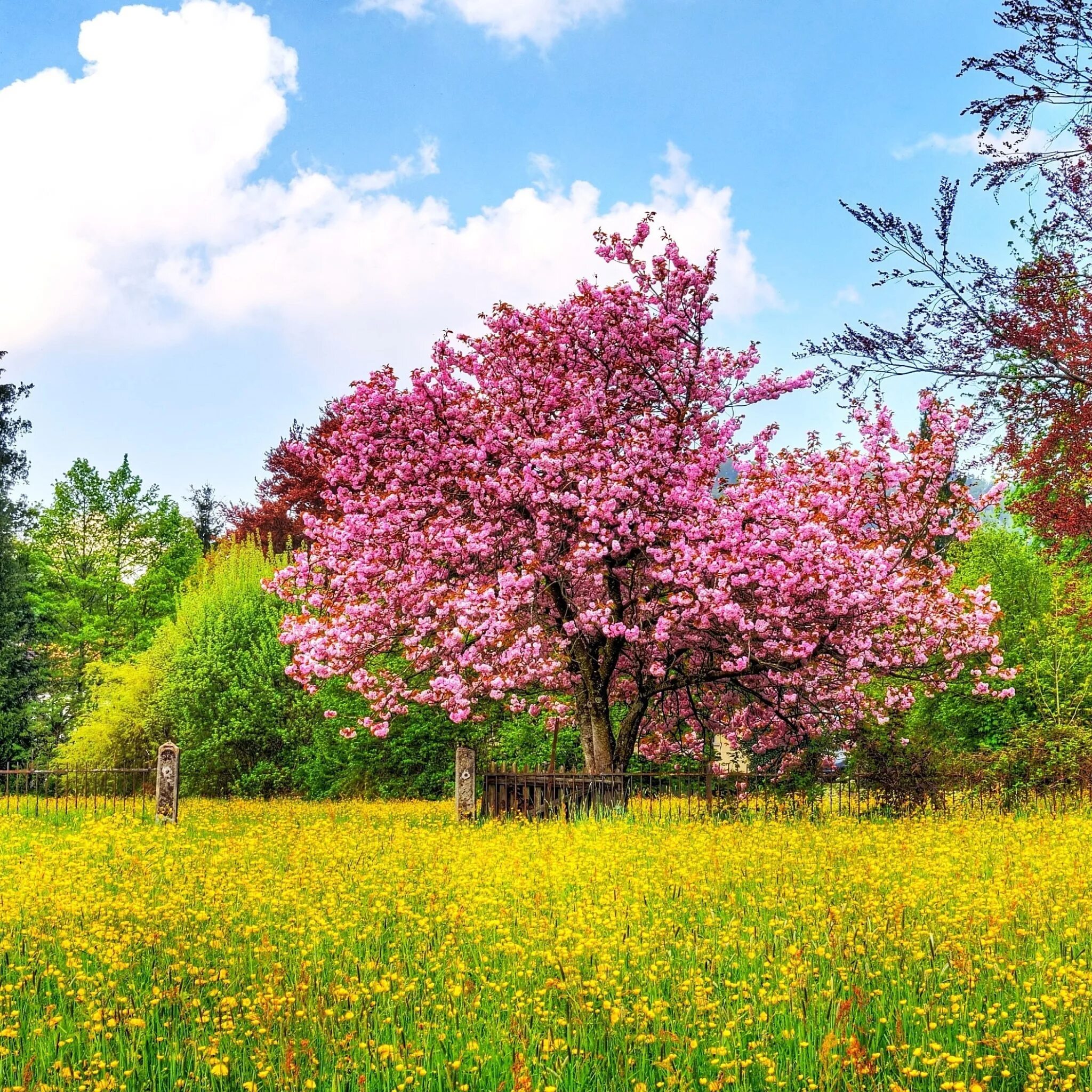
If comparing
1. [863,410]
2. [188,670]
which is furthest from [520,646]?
[188,670]

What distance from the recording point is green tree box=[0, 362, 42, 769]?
3444 centimetres

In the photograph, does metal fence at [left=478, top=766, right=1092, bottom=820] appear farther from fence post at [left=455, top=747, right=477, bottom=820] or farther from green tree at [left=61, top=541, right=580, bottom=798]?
green tree at [left=61, top=541, right=580, bottom=798]

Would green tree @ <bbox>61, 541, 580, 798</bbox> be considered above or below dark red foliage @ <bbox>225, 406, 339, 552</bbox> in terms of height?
below

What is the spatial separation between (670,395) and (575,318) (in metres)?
1.98

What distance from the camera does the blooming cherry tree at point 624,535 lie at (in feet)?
50.4

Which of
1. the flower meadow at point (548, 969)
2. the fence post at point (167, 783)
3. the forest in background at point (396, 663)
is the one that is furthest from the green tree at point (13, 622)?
the flower meadow at point (548, 969)

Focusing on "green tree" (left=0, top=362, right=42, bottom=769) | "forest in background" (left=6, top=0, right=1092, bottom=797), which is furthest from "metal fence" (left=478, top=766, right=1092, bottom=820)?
"green tree" (left=0, top=362, right=42, bottom=769)

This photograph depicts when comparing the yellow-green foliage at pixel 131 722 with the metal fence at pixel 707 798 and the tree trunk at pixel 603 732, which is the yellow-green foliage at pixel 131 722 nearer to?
the metal fence at pixel 707 798

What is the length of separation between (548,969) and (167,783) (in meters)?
13.1

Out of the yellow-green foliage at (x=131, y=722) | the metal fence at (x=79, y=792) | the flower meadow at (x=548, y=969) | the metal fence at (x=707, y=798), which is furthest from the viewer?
the yellow-green foliage at (x=131, y=722)

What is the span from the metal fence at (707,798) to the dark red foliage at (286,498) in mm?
18463

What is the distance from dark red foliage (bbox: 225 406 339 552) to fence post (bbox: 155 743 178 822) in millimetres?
16422

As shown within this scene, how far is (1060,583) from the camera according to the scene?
24266mm

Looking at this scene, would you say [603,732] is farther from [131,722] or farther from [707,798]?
[131,722]
